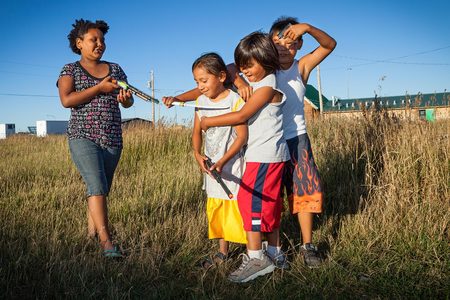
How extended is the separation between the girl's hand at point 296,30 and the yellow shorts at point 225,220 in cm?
119

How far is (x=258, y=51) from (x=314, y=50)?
2.16 ft

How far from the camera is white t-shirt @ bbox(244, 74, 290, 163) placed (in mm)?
2584

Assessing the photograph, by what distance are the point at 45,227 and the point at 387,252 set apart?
273 centimetres

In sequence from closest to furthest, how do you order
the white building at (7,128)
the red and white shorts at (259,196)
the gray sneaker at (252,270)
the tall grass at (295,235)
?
the tall grass at (295,235) < the gray sneaker at (252,270) < the red and white shorts at (259,196) < the white building at (7,128)

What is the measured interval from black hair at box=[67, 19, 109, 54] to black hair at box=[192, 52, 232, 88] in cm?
87

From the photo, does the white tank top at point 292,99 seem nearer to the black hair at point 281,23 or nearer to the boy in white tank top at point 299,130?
the boy in white tank top at point 299,130

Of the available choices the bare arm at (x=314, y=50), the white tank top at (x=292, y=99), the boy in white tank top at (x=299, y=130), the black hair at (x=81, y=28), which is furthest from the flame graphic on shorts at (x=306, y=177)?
the black hair at (x=81, y=28)

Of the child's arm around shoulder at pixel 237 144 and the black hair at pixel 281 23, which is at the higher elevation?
the black hair at pixel 281 23

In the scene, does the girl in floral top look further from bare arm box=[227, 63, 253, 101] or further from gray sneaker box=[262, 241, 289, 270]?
gray sneaker box=[262, 241, 289, 270]

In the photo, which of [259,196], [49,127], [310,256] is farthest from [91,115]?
[49,127]

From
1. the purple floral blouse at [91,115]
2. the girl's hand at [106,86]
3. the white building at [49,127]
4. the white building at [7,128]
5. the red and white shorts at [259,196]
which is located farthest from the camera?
the white building at [7,128]

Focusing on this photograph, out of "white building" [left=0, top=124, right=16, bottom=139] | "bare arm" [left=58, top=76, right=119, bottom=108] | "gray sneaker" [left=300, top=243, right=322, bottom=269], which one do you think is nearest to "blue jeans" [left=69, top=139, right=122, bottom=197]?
"bare arm" [left=58, top=76, right=119, bottom=108]

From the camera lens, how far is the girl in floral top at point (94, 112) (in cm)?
284

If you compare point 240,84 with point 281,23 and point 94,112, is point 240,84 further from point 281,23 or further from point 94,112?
point 94,112
